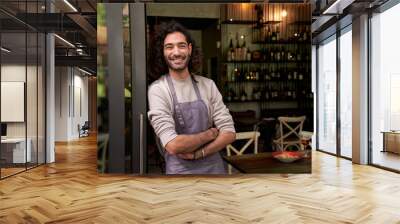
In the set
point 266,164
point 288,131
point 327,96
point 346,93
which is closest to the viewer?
point 266,164

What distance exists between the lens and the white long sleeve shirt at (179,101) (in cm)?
530

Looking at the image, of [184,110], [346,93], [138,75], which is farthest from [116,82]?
[346,93]

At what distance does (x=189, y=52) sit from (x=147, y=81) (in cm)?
73

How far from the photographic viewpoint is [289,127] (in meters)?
5.58

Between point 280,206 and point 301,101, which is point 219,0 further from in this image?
point 280,206

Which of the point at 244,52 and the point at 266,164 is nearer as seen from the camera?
the point at 266,164

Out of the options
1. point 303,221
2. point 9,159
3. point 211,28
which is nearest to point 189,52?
point 211,28

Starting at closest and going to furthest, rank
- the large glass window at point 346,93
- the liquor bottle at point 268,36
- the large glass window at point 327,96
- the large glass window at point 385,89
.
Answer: the liquor bottle at point 268,36
the large glass window at point 385,89
the large glass window at point 346,93
the large glass window at point 327,96

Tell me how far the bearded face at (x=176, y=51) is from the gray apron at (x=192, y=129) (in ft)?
0.63

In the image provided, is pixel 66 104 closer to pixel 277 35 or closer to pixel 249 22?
pixel 249 22

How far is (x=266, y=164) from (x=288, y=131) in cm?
67

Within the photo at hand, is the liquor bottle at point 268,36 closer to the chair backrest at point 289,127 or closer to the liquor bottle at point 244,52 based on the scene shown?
the liquor bottle at point 244,52

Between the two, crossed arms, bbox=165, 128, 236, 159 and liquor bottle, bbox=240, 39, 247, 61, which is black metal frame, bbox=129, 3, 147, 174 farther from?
liquor bottle, bbox=240, 39, 247, 61

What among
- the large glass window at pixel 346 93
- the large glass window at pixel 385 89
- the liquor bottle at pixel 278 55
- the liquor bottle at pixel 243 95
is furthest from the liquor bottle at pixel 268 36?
the large glass window at pixel 346 93
